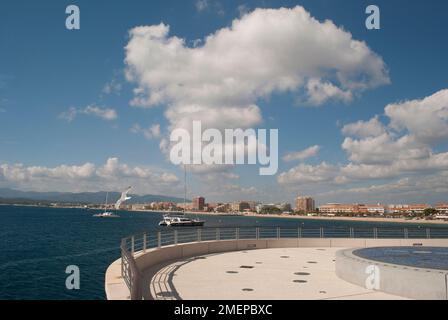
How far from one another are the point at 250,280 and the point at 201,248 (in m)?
6.17

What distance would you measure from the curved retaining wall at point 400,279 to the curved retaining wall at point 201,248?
609 centimetres

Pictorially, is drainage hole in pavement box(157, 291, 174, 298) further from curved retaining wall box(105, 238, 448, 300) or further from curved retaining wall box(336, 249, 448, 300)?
curved retaining wall box(336, 249, 448, 300)

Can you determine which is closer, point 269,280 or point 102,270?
point 269,280

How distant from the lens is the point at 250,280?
34.7ft

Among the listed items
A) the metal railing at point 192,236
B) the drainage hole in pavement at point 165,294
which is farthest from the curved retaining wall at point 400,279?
the metal railing at point 192,236

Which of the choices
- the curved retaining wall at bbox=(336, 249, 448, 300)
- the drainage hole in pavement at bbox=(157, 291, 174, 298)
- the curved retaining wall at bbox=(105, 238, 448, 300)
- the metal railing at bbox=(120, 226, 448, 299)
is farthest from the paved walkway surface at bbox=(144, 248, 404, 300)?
the metal railing at bbox=(120, 226, 448, 299)

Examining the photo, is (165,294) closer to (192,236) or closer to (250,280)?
(250,280)

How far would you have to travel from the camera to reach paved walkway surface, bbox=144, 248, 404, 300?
8.81m

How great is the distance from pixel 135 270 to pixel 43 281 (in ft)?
67.0

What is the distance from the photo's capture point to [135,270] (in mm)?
6316

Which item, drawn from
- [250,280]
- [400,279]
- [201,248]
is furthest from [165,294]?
[201,248]

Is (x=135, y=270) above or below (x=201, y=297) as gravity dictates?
above
